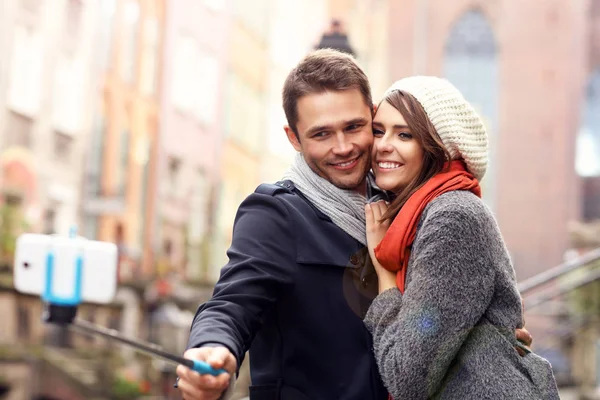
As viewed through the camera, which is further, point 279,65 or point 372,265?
point 279,65

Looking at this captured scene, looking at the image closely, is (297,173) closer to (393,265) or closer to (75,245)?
(393,265)

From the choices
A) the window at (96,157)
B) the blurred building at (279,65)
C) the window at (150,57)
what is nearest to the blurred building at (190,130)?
the window at (150,57)

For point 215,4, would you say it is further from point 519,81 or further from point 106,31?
point 519,81

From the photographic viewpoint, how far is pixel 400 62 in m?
35.5

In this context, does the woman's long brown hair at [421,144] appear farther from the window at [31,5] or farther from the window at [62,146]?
the window at [62,146]

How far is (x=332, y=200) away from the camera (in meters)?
2.75

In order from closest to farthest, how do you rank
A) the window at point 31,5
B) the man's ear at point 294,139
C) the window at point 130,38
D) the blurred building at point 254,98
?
1. the man's ear at point 294,139
2. the window at point 31,5
3. the window at point 130,38
4. the blurred building at point 254,98

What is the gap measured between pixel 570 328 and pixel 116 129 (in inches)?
360

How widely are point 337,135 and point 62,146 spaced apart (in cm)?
1497

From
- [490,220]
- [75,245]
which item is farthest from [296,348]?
[75,245]

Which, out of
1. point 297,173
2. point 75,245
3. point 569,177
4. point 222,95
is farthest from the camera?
point 569,177

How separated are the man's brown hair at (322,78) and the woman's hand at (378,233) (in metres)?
0.26

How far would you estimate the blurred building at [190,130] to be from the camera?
21312 mm

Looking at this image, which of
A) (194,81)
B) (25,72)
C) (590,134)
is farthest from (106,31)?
(590,134)
